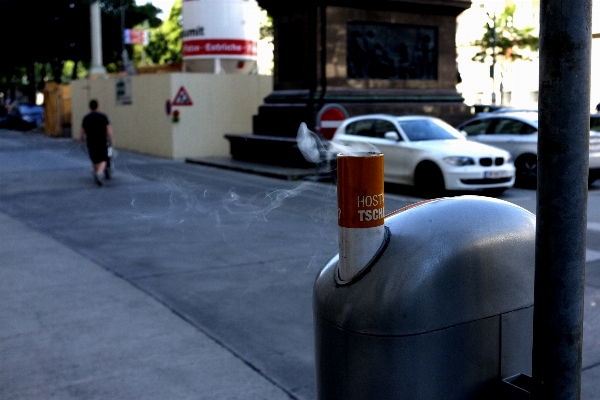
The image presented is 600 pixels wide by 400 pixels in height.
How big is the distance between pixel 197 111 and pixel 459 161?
1038 cm

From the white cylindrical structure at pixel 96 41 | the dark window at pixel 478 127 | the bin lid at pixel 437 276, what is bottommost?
the bin lid at pixel 437 276

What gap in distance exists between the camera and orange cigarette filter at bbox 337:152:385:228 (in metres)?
2.11

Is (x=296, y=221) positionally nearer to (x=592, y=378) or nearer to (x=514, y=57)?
(x=592, y=378)

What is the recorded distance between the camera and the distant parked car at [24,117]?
4012cm

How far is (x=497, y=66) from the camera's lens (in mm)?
51469

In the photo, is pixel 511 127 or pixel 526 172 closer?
pixel 526 172

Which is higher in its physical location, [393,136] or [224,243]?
[393,136]

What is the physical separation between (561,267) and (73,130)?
100 feet

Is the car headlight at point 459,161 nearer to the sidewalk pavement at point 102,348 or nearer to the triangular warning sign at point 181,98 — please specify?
the sidewalk pavement at point 102,348

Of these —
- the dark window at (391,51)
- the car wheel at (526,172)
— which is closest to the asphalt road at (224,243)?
the car wheel at (526,172)

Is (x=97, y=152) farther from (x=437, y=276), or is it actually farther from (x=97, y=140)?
(x=437, y=276)

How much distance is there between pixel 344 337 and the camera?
2162 mm

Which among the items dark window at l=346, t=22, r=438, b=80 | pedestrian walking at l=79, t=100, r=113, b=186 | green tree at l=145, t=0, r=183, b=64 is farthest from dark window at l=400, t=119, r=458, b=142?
green tree at l=145, t=0, r=183, b=64

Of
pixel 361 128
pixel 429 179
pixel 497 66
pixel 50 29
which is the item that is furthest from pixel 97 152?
pixel 497 66
